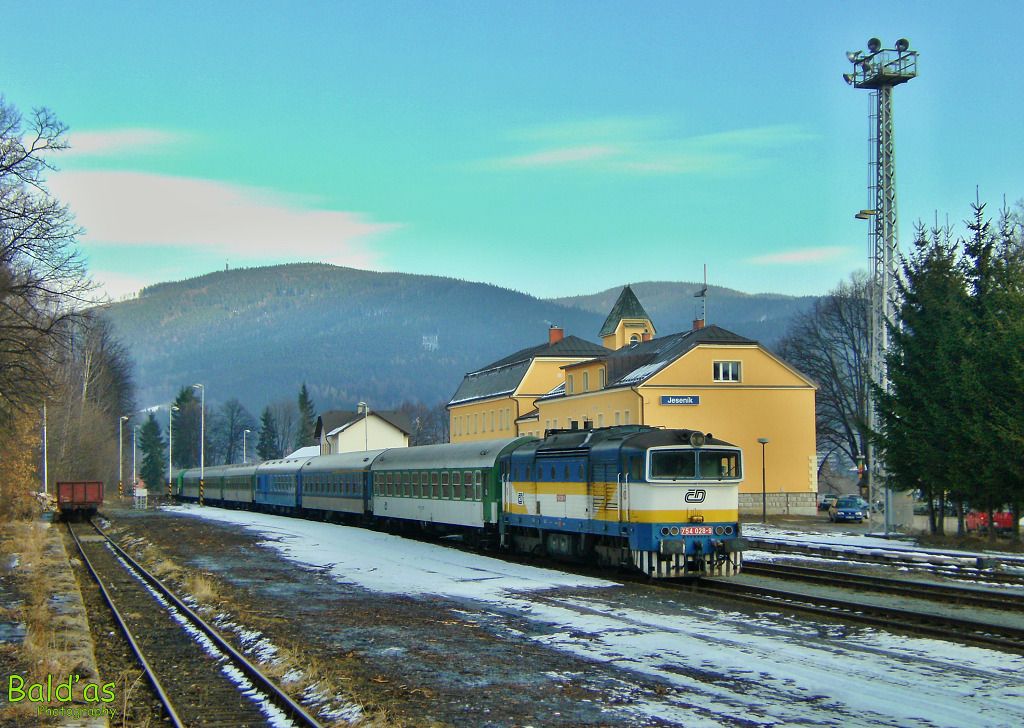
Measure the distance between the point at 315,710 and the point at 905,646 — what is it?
27.5ft

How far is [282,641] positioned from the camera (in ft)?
53.8

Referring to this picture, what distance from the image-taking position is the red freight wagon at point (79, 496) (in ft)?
196

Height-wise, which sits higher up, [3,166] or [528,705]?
[3,166]

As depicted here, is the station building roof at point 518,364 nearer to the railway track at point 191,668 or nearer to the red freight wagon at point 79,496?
the red freight wagon at point 79,496

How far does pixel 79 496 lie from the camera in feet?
197

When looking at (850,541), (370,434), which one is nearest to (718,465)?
(850,541)

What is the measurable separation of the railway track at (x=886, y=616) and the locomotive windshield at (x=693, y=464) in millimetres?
2331

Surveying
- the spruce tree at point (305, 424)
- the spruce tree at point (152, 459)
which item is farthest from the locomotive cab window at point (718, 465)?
the spruce tree at point (305, 424)

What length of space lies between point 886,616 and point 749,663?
15.4 ft

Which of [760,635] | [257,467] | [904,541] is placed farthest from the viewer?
[257,467]

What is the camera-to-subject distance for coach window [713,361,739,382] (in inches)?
2339

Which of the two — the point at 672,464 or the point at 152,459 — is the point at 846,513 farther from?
the point at 152,459

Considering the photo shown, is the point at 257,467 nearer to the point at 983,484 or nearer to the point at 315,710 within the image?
the point at 983,484

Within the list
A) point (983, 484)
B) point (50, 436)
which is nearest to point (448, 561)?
point (983, 484)
